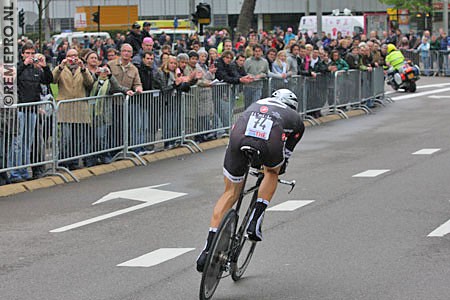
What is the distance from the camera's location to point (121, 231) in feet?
35.3

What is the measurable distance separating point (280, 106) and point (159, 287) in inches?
67.2

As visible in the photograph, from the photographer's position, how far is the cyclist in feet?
26.0

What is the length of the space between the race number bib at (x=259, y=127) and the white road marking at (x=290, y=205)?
4108mm

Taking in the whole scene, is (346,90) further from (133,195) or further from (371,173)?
(133,195)

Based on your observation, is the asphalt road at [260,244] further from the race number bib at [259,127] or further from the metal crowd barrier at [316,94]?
the metal crowd barrier at [316,94]

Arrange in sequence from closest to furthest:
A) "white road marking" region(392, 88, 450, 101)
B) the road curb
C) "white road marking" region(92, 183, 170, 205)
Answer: "white road marking" region(92, 183, 170, 205)
the road curb
"white road marking" region(392, 88, 450, 101)

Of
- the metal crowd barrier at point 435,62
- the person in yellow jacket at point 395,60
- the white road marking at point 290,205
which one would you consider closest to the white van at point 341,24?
the metal crowd barrier at point 435,62

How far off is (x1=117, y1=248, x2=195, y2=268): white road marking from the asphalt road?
1cm

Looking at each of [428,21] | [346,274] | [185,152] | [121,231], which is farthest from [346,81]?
[428,21]

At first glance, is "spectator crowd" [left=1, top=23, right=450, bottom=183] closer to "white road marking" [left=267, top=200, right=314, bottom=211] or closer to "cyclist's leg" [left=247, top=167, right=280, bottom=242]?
"white road marking" [left=267, top=200, right=314, bottom=211]

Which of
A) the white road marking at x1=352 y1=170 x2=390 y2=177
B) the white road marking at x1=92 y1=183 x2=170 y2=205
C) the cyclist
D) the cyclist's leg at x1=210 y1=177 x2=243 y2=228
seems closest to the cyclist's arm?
the cyclist

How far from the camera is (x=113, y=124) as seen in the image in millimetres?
15695

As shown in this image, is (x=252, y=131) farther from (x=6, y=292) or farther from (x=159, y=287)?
(x=6, y=292)

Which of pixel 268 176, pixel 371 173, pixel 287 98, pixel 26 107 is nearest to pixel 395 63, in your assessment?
pixel 371 173
